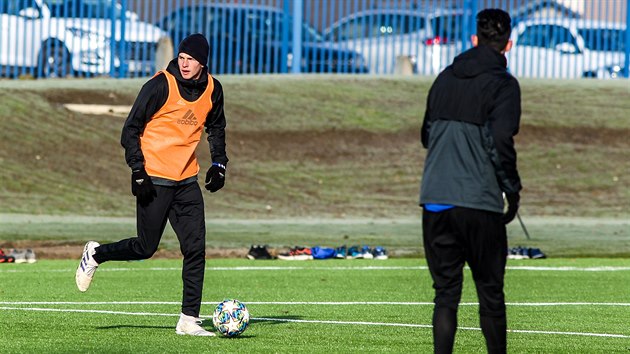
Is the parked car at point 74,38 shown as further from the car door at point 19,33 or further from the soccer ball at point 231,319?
the soccer ball at point 231,319

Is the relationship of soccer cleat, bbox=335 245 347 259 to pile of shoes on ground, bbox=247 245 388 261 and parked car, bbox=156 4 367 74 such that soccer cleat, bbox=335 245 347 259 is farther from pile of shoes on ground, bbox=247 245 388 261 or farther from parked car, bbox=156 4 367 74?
parked car, bbox=156 4 367 74

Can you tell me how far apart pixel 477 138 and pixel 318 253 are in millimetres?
11144

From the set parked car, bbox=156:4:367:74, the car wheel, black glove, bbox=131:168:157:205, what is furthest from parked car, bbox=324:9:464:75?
black glove, bbox=131:168:157:205

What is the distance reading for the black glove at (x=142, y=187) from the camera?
1034 cm

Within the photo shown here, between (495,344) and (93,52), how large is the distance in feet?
88.9

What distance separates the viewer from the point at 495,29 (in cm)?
810

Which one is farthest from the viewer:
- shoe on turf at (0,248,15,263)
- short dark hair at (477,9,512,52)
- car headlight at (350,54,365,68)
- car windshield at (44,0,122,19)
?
car headlight at (350,54,365,68)

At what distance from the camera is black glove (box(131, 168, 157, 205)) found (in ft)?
33.9

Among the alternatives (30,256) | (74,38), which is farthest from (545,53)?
(30,256)

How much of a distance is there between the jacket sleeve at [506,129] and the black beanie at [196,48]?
3078 millimetres

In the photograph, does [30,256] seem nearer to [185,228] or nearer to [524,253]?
[524,253]

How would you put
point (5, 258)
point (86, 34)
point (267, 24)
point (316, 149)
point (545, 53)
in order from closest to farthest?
point (5, 258)
point (316, 149)
point (86, 34)
point (267, 24)
point (545, 53)

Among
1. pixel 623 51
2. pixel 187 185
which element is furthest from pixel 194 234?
pixel 623 51

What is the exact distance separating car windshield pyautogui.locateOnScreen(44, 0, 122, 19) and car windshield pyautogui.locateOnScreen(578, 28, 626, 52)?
11312 millimetres
